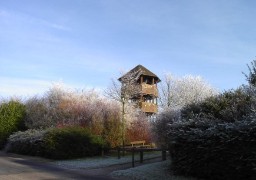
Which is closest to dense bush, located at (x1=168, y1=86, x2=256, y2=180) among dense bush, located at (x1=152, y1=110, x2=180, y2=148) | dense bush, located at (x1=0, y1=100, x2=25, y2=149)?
dense bush, located at (x1=152, y1=110, x2=180, y2=148)

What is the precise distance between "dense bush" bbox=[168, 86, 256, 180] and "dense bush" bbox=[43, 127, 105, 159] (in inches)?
386

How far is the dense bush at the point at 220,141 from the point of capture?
1117cm

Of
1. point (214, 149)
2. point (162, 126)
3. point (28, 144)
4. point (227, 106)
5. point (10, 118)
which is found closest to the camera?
point (214, 149)

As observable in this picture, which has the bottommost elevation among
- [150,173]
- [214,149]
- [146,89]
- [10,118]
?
[150,173]

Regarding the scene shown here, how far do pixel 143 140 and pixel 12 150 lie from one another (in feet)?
33.0

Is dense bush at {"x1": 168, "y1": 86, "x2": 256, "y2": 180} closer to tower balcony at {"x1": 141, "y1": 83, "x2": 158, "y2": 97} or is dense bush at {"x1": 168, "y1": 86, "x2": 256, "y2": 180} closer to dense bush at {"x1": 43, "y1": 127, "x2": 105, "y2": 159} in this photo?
dense bush at {"x1": 43, "y1": 127, "x2": 105, "y2": 159}

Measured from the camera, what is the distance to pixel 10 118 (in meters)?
32.8

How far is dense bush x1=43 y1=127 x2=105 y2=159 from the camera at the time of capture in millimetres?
22828

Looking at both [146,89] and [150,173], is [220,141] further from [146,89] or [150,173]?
[146,89]

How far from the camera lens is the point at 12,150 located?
2769 cm

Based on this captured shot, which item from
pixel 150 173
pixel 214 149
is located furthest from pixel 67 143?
pixel 214 149

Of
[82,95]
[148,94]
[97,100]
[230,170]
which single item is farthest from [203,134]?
[148,94]

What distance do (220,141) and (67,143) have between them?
13.0 meters

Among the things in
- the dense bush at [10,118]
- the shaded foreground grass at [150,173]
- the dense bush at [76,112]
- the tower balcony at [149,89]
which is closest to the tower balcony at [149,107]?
the tower balcony at [149,89]
